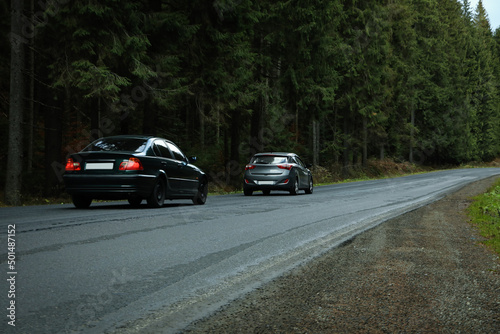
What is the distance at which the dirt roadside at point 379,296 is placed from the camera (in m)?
3.72

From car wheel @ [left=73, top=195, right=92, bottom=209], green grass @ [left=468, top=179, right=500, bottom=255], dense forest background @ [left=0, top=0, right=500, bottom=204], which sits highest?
dense forest background @ [left=0, top=0, right=500, bottom=204]

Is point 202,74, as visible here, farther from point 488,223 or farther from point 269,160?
point 488,223

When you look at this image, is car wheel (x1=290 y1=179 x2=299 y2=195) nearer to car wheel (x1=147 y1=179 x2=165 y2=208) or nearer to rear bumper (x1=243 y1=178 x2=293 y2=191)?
rear bumper (x1=243 y1=178 x2=293 y2=191)

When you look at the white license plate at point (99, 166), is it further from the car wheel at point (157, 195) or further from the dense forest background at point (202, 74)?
the dense forest background at point (202, 74)

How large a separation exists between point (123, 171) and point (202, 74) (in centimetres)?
1004

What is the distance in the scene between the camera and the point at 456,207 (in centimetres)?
1500

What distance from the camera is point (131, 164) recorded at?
37.0 ft

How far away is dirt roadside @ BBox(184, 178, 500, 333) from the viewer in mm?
3723

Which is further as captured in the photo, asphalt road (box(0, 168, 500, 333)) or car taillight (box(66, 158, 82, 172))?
car taillight (box(66, 158, 82, 172))

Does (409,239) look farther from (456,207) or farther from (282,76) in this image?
(282,76)

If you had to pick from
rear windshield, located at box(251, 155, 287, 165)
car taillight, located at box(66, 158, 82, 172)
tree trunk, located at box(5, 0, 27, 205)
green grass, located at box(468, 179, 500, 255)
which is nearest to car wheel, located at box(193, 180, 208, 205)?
car taillight, located at box(66, 158, 82, 172)

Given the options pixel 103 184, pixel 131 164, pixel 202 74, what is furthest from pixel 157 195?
pixel 202 74

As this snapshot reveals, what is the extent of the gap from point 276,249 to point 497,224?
5.53 meters

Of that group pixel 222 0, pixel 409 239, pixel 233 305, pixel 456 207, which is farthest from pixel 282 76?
pixel 233 305
